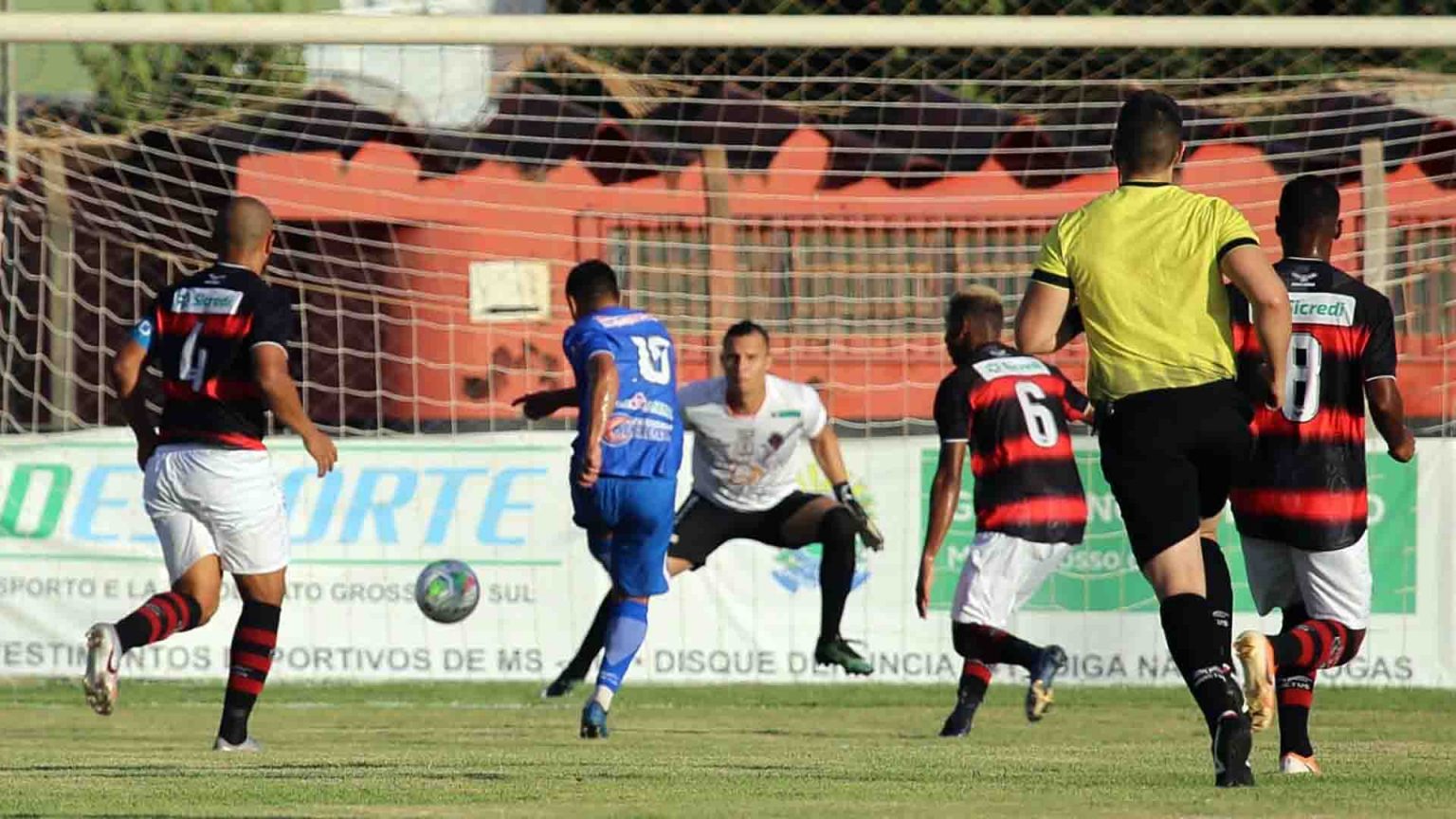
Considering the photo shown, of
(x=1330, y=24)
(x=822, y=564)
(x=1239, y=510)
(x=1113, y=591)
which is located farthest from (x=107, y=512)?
(x=1239, y=510)

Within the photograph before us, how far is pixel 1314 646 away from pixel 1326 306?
1044 millimetres

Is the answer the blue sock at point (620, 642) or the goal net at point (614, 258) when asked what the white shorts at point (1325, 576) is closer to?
the blue sock at point (620, 642)

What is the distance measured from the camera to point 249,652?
9164 mm

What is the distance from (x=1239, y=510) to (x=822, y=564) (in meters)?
4.97

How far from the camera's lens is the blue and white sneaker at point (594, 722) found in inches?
396

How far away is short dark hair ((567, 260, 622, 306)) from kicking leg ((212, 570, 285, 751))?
76.6 inches

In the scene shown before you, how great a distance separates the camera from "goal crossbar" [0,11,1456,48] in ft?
36.4

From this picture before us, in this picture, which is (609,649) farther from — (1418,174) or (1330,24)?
(1418,174)

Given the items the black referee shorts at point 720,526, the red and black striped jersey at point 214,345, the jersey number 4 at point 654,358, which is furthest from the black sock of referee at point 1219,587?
the black referee shorts at point 720,526

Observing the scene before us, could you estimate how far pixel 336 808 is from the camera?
6.19 m

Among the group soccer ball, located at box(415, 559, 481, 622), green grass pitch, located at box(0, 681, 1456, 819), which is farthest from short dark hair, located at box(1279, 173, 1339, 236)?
soccer ball, located at box(415, 559, 481, 622)

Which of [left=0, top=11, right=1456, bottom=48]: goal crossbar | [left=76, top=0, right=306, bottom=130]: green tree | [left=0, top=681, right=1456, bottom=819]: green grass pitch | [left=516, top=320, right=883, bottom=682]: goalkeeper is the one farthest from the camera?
[left=76, top=0, right=306, bottom=130]: green tree

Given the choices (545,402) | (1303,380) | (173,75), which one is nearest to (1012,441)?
(545,402)

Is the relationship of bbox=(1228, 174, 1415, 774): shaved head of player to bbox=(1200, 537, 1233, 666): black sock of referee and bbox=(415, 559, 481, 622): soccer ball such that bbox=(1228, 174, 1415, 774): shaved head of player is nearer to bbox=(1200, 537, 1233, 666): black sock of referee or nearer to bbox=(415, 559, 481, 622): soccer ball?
bbox=(1200, 537, 1233, 666): black sock of referee
